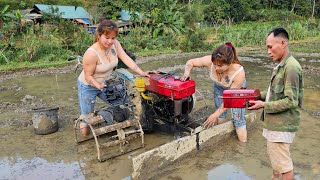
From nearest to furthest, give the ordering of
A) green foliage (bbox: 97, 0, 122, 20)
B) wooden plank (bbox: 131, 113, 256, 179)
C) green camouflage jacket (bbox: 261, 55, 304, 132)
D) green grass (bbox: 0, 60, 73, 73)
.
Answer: green camouflage jacket (bbox: 261, 55, 304, 132)
wooden plank (bbox: 131, 113, 256, 179)
green grass (bbox: 0, 60, 73, 73)
green foliage (bbox: 97, 0, 122, 20)

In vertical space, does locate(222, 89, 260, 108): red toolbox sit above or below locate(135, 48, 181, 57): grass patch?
above

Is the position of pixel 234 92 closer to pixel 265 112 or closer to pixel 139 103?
pixel 265 112

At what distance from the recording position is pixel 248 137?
4695 mm

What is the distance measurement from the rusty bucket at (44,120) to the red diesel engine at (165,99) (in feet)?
4.63

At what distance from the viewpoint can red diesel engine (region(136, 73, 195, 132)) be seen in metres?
3.93

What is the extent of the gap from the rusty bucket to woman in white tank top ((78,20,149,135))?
0.55 m

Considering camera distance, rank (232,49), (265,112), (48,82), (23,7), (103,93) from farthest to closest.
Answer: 1. (23,7)
2. (48,82)
3. (103,93)
4. (232,49)
5. (265,112)

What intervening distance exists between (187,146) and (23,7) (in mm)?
29906

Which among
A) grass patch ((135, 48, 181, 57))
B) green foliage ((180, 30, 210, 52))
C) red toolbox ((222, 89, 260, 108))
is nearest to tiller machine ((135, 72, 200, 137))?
red toolbox ((222, 89, 260, 108))

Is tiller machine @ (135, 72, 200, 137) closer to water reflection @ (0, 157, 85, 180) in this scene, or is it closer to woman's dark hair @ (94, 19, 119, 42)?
woman's dark hair @ (94, 19, 119, 42)

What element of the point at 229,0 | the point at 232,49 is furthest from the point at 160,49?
the point at 229,0

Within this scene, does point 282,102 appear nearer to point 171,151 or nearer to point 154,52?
point 171,151

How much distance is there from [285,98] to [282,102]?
4 cm

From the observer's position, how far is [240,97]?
9.16 ft
